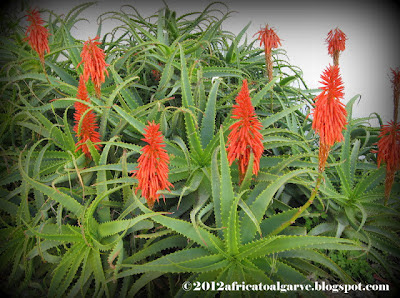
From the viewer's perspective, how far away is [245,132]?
900 millimetres

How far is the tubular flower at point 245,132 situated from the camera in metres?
0.89

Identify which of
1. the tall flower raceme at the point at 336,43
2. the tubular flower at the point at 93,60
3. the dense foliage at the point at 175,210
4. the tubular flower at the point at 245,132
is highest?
the tall flower raceme at the point at 336,43

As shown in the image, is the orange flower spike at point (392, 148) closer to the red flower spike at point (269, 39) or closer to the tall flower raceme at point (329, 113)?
the tall flower raceme at point (329, 113)

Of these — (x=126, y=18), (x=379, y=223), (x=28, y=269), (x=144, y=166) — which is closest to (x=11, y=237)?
(x=28, y=269)

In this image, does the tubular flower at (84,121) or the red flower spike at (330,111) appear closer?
the red flower spike at (330,111)

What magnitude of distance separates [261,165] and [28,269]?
978 millimetres

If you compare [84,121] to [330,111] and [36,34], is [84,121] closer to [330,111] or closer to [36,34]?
[36,34]

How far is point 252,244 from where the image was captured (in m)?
0.98

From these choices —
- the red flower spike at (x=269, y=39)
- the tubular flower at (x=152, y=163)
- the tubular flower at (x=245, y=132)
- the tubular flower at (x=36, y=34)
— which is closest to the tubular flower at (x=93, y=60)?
the tubular flower at (x=36, y=34)

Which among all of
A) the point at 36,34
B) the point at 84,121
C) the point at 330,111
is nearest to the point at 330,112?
the point at 330,111

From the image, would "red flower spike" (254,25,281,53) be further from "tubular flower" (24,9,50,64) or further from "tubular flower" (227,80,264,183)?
"tubular flower" (24,9,50,64)

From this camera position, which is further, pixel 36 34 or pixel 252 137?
pixel 36 34

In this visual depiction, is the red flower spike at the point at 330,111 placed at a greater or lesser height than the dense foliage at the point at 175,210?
greater

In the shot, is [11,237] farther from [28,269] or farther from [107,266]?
[107,266]
